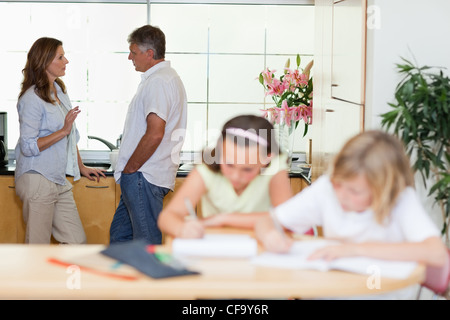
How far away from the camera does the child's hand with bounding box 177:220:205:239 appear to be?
200 cm

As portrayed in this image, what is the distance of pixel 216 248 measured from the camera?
188 cm

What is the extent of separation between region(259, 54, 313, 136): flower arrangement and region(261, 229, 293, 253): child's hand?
224cm

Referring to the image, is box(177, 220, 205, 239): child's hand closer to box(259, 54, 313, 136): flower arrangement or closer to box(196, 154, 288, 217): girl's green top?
box(196, 154, 288, 217): girl's green top

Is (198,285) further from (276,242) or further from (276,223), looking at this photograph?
(276,223)

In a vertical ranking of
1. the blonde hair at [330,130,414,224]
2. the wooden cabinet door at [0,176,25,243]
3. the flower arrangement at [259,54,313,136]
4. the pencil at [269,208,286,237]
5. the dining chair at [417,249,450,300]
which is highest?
the flower arrangement at [259,54,313,136]

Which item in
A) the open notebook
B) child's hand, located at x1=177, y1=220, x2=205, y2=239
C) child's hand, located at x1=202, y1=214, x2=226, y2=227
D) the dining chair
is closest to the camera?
the open notebook

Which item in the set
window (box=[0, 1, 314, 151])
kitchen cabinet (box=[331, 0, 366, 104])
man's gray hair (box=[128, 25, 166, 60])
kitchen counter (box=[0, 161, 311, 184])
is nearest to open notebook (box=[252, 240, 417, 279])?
kitchen cabinet (box=[331, 0, 366, 104])

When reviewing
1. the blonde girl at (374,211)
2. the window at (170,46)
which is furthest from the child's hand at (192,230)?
the window at (170,46)

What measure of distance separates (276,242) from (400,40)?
125cm

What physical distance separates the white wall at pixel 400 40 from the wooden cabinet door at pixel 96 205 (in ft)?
6.81

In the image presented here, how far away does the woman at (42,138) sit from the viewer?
3.78 metres

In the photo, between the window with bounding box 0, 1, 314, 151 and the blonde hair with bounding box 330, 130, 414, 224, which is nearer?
the blonde hair with bounding box 330, 130, 414, 224

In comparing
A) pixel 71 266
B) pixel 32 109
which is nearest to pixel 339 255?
pixel 71 266

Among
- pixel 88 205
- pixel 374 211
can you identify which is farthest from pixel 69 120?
pixel 374 211
